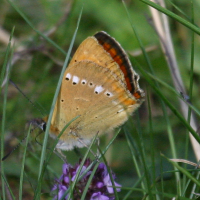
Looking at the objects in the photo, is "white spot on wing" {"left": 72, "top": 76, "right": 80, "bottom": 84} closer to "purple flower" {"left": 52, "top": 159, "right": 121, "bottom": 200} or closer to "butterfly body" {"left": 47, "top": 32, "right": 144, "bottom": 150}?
"butterfly body" {"left": 47, "top": 32, "right": 144, "bottom": 150}

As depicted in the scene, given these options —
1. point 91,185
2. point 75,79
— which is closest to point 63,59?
point 75,79

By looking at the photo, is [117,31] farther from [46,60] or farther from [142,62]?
[46,60]

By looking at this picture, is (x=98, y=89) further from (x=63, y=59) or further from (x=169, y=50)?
(x=63, y=59)

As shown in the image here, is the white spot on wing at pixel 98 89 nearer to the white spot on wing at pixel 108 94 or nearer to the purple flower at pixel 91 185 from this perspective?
the white spot on wing at pixel 108 94

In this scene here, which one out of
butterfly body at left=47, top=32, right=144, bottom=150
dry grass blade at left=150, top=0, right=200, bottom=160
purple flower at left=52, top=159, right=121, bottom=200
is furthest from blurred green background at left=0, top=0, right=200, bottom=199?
purple flower at left=52, top=159, right=121, bottom=200

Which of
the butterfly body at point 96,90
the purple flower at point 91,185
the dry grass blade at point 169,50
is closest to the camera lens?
the purple flower at point 91,185

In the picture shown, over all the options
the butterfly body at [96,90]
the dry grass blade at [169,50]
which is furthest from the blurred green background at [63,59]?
the butterfly body at [96,90]

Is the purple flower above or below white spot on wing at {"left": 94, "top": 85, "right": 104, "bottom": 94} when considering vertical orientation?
below
